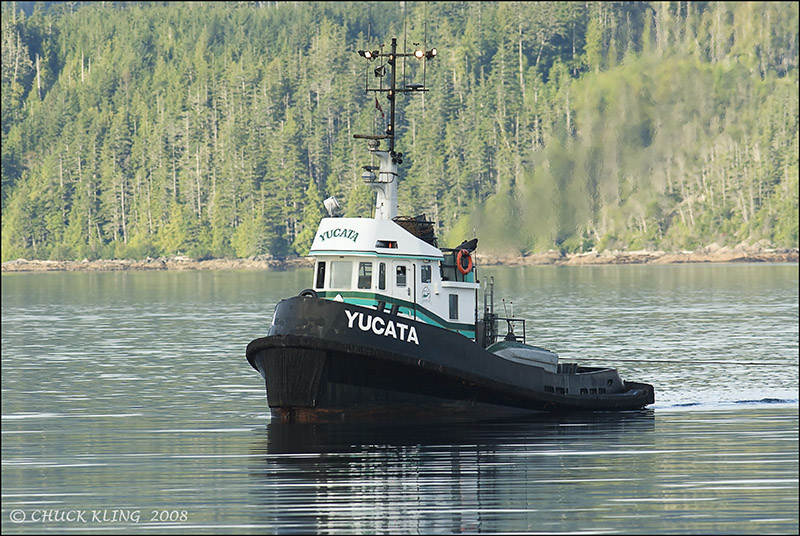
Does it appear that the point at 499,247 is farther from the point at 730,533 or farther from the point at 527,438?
the point at 730,533

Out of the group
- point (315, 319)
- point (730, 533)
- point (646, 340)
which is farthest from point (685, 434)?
point (646, 340)

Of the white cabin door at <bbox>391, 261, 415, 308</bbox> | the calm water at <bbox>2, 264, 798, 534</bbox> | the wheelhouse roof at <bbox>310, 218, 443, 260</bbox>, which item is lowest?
the calm water at <bbox>2, 264, 798, 534</bbox>

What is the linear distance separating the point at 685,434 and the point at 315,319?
9054 millimetres

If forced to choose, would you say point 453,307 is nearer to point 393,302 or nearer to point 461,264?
point 461,264

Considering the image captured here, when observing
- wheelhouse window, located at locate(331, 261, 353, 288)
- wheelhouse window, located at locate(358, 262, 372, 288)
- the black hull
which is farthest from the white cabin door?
the black hull

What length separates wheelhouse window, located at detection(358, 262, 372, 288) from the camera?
33.6 metres

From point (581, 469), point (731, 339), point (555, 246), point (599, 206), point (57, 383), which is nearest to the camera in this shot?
point (581, 469)

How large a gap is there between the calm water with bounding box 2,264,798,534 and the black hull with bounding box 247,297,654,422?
0.76 meters

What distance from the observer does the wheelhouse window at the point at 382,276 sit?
33562 millimetres

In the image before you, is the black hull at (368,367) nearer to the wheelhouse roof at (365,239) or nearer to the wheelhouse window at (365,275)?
the wheelhouse window at (365,275)

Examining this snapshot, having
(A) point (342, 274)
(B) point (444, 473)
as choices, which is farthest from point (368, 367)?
(B) point (444, 473)

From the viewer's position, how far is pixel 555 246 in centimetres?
19488

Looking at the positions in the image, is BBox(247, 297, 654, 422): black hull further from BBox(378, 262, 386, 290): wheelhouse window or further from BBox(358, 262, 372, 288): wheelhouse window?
BBox(358, 262, 372, 288): wheelhouse window

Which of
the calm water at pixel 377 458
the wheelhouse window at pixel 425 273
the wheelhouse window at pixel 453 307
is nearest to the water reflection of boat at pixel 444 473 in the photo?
the calm water at pixel 377 458
